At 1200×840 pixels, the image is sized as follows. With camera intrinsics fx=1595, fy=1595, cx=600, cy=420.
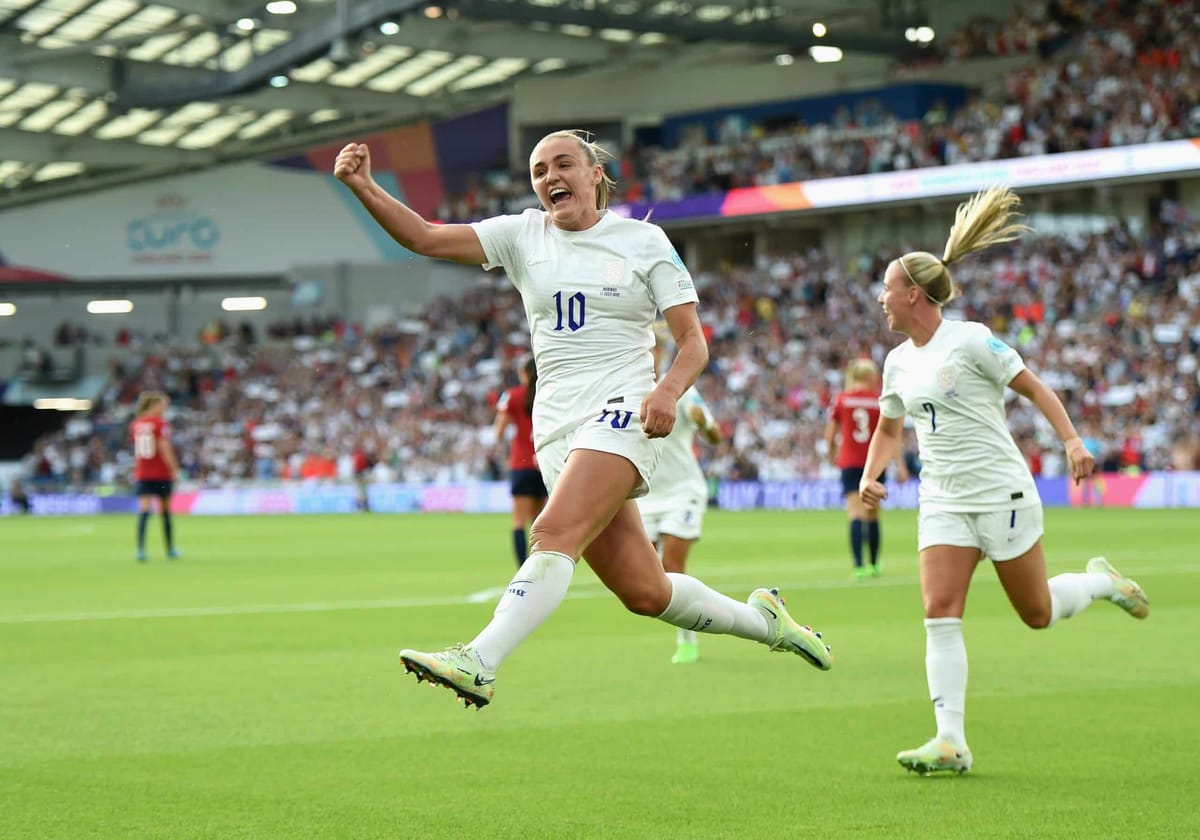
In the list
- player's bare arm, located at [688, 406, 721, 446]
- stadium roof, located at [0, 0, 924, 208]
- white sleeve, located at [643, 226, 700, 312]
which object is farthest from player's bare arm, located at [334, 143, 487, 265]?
stadium roof, located at [0, 0, 924, 208]

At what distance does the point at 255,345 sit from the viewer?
60844 millimetres

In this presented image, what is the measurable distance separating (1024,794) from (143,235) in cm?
6006

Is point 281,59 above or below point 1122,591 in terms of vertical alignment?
above

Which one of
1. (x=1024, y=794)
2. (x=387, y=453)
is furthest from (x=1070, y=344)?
(x=1024, y=794)

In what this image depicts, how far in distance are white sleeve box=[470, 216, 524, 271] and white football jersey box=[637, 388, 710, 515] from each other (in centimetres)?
479

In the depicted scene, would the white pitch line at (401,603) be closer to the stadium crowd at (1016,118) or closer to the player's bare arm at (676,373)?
the player's bare arm at (676,373)

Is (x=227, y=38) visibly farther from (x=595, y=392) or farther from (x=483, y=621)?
(x=595, y=392)

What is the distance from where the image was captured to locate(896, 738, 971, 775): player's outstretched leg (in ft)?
21.7

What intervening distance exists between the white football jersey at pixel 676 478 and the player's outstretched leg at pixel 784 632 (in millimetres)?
3960

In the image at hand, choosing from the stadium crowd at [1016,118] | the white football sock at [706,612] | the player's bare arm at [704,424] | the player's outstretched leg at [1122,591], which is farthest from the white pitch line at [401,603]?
the stadium crowd at [1016,118]

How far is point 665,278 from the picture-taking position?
6.04 meters

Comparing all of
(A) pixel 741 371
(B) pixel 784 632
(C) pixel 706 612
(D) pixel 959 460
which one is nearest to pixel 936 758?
(B) pixel 784 632

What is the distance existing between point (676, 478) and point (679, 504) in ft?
0.69

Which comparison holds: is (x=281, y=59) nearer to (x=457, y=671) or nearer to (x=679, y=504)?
(x=679, y=504)
